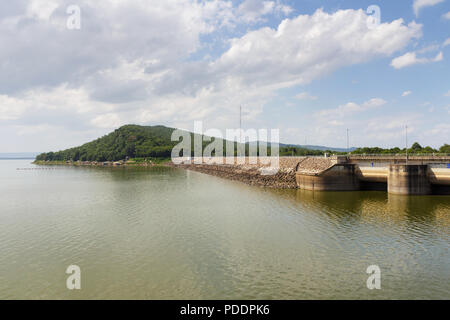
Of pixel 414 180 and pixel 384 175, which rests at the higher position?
pixel 384 175

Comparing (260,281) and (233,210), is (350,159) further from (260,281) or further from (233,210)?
(260,281)

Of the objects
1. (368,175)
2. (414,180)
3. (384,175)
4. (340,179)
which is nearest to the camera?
(414,180)

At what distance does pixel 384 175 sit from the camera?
45.6m

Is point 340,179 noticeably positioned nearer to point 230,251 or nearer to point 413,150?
point 230,251

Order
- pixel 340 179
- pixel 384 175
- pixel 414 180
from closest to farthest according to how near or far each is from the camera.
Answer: pixel 414 180, pixel 384 175, pixel 340 179

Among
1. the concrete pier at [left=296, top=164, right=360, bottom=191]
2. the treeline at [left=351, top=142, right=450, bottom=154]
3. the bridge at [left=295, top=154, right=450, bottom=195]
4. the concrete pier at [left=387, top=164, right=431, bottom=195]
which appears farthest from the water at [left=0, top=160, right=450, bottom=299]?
the treeline at [left=351, top=142, right=450, bottom=154]

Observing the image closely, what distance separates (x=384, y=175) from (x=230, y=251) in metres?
37.4

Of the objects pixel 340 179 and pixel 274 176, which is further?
pixel 274 176

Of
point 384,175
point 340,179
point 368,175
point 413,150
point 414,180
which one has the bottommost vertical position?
point 340,179

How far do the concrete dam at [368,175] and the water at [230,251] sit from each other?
591 cm

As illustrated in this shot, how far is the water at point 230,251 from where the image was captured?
1483cm

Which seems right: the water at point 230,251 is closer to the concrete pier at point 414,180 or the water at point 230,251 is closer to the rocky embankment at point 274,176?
the concrete pier at point 414,180

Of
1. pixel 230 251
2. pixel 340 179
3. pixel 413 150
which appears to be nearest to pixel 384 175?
pixel 340 179
